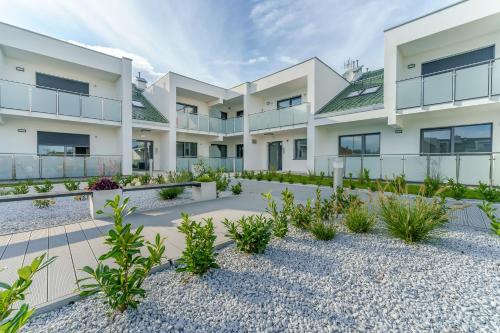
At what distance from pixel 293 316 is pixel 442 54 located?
14.9 meters

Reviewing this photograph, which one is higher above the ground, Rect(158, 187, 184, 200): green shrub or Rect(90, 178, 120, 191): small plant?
Rect(90, 178, 120, 191): small plant

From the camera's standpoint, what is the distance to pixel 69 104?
12359 millimetres

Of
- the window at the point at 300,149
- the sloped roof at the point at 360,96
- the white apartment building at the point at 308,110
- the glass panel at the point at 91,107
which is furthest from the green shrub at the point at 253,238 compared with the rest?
the glass panel at the point at 91,107

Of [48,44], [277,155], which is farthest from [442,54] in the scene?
[48,44]

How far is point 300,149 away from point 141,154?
12326 millimetres

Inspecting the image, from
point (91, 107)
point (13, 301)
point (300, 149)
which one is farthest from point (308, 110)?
point (13, 301)

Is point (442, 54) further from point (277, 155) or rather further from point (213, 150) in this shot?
point (213, 150)

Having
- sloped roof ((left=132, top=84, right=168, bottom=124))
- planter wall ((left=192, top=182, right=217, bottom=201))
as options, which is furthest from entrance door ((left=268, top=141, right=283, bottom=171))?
planter wall ((left=192, top=182, right=217, bottom=201))

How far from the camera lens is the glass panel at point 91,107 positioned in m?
12.8

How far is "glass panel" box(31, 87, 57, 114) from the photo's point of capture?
11.4 m

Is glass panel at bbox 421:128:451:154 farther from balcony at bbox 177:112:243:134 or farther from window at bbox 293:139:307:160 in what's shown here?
balcony at bbox 177:112:243:134

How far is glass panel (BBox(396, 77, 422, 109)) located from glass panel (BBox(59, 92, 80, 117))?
17324 mm

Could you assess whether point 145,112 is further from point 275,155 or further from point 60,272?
point 60,272

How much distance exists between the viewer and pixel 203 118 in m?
18.3
